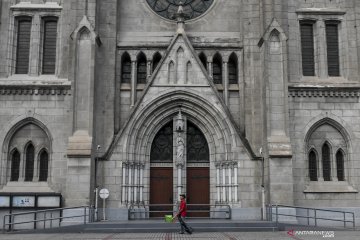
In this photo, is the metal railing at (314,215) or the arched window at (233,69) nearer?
→ the metal railing at (314,215)

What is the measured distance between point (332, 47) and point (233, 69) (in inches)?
213

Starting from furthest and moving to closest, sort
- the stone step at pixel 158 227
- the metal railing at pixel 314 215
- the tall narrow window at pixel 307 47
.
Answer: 1. the tall narrow window at pixel 307 47
2. the metal railing at pixel 314 215
3. the stone step at pixel 158 227

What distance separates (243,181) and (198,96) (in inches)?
188

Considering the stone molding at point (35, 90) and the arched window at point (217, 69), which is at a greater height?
the arched window at point (217, 69)

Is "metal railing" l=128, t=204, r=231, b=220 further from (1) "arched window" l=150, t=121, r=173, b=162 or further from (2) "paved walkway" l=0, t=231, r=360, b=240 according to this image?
(2) "paved walkway" l=0, t=231, r=360, b=240

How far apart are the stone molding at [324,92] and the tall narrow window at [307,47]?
1.26 m

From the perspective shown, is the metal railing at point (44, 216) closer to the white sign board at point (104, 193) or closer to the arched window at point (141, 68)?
the white sign board at point (104, 193)

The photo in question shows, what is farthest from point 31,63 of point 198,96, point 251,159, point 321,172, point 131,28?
point 321,172

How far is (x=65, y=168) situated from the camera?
24641mm

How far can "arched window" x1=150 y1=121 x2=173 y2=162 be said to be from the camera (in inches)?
1024

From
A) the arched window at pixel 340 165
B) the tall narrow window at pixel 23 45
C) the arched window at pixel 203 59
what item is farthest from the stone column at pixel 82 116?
the arched window at pixel 340 165

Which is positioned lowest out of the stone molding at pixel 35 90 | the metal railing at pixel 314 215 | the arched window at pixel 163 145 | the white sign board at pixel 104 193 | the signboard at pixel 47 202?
the metal railing at pixel 314 215

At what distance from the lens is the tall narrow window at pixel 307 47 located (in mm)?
26703

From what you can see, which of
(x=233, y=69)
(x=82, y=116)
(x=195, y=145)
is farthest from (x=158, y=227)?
(x=233, y=69)
